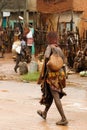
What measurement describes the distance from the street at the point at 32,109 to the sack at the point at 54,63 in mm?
1031

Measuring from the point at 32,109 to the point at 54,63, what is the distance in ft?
7.48

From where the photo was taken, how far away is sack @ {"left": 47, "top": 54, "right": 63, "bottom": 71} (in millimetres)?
9961

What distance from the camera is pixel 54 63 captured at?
9.96 meters

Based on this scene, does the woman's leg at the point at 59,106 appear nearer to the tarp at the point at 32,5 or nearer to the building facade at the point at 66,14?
the building facade at the point at 66,14

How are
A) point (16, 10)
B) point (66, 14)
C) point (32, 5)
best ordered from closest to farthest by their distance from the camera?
1. point (66, 14)
2. point (16, 10)
3. point (32, 5)

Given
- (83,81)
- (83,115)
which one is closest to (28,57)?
(83,81)

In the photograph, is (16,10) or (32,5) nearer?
(16,10)

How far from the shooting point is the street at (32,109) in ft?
32.6

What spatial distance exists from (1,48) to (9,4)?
9632mm

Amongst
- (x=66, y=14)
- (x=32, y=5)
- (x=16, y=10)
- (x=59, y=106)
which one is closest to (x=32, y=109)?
(x=59, y=106)

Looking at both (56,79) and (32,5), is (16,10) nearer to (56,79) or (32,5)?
(32,5)

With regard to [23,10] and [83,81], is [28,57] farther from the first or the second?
[23,10]


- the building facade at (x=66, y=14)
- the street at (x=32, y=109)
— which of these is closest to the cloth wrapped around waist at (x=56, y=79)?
the street at (x=32, y=109)

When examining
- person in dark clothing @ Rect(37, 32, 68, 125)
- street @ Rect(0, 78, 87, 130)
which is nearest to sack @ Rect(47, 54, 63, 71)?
person in dark clothing @ Rect(37, 32, 68, 125)
